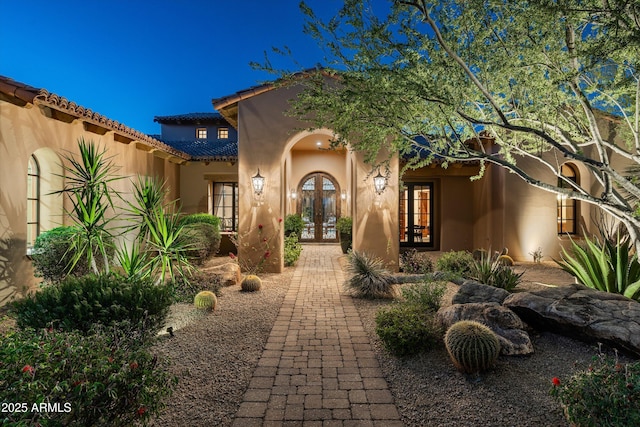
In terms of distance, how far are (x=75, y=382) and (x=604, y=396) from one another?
11.3ft

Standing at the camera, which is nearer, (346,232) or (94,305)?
(94,305)

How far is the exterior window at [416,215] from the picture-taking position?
571 inches

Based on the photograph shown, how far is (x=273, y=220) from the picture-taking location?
10062 mm

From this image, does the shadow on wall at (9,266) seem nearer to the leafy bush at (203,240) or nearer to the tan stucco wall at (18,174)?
the tan stucco wall at (18,174)

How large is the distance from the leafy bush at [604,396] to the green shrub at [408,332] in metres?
1.66

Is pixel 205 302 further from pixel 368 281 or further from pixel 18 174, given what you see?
pixel 18 174

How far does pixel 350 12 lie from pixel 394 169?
5.93 meters

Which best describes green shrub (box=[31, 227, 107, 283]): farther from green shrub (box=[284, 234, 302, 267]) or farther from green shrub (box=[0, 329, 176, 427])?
green shrub (box=[284, 234, 302, 267])

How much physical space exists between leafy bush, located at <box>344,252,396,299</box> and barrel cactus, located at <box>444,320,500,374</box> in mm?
3466

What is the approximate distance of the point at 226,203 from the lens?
14.7m

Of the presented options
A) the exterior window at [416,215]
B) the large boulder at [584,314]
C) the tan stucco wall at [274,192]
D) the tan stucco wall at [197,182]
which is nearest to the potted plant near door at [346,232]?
the exterior window at [416,215]

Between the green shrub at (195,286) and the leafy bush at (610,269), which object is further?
the green shrub at (195,286)

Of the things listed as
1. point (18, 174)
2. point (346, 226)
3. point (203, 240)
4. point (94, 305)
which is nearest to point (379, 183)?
point (346, 226)

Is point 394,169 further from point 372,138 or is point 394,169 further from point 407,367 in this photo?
point 407,367
